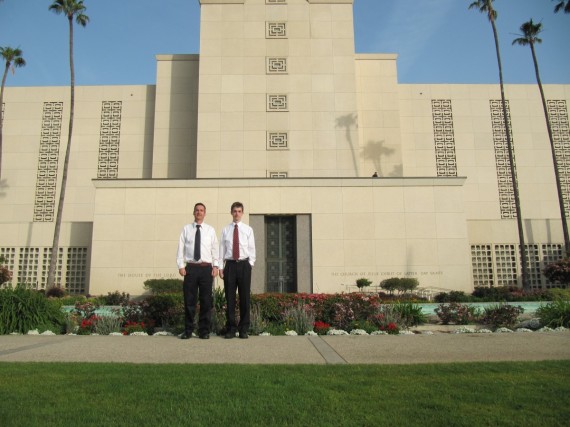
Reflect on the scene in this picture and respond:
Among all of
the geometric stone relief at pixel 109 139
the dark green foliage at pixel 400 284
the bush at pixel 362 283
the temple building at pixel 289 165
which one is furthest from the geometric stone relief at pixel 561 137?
the geometric stone relief at pixel 109 139

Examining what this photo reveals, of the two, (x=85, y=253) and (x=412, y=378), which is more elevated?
(x=85, y=253)

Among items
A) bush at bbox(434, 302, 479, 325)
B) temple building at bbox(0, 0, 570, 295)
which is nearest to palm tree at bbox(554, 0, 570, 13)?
temple building at bbox(0, 0, 570, 295)

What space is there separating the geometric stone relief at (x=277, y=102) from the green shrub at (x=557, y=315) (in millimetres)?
17877

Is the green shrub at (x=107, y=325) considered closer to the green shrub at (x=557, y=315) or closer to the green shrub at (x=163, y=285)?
the green shrub at (x=557, y=315)

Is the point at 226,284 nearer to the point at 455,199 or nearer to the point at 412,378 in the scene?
the point at 412,378

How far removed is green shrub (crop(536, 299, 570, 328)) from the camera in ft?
28.3

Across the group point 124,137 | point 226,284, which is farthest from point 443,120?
point 226,284

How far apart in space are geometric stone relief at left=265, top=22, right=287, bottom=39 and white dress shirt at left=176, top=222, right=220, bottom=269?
20.3 m

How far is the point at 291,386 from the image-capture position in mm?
3900

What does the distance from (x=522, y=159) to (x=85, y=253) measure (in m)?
25.3

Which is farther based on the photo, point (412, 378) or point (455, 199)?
point (455, 199)

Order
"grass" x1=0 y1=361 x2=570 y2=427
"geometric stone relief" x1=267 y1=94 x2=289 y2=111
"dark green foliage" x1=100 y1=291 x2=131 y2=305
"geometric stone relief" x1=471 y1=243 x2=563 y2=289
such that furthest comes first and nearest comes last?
"geometric stone relief" x1=267 y1=94 x2=289 y2=111 → "geometric stone relief" x1=471 y1=243 x2=563 y2=289 → "dark green foliage" x1=100 y1=291 x2=131 y2=305 → "grass" x1=0 y1=361 x2=570 y2=427

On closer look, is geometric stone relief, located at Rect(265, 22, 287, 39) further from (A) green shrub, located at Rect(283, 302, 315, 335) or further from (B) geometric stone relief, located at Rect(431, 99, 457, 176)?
(A) green shrub, located at Rect(283, 302, 315, 335)

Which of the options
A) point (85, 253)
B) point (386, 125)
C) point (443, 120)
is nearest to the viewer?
point (85, 253)
